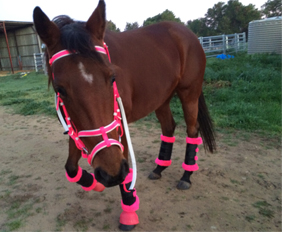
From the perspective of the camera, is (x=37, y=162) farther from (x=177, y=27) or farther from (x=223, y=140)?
(x=223, y=140)

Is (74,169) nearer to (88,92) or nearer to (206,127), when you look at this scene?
(88,92)

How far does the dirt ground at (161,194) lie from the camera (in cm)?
215

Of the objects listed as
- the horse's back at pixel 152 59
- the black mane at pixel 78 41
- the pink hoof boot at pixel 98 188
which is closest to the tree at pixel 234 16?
the horse's back at pixel 152 59

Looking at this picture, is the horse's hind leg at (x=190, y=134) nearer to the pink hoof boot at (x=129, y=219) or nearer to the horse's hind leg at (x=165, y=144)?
the horse's hind leg at (x=165, y=144)

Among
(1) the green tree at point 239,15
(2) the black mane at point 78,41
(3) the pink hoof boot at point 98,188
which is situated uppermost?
(1) the green tree at point 239,15

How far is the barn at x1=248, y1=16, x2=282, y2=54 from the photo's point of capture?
387 inches

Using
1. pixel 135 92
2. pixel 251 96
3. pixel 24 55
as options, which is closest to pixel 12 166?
pixel 135 92

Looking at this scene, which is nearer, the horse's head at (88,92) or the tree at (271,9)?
the horse's head at (88,92)

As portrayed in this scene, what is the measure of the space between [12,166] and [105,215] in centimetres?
186

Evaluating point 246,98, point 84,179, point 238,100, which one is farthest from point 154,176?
point 246,98

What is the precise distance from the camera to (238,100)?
5.47 m

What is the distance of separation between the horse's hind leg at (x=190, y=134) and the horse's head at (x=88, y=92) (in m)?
1.55

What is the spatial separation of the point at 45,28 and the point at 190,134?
81.7 inches

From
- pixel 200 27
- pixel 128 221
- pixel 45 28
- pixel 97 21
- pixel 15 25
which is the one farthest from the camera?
pixel 200 27
